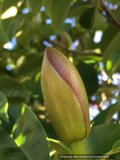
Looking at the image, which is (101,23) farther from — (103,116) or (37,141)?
(37,141)

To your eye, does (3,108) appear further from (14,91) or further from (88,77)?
(88,77)

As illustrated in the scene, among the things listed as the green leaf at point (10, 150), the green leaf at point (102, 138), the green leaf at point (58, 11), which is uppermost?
the green leaf at point (58, 11)

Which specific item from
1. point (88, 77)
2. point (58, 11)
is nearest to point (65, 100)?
point (58, 11)

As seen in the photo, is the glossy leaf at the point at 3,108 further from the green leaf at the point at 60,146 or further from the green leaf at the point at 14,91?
the green leaf at the point at 14,91

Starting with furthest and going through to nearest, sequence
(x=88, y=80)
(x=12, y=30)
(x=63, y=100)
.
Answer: (x=88, y=80)
(x=12, y=30)
(x=63, y=100)

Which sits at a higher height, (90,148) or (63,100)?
(63,100)

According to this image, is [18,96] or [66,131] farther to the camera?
[18,96]

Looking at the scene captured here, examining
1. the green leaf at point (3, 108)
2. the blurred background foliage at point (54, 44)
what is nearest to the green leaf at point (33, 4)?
the blurred background foliage at point (54, 44)

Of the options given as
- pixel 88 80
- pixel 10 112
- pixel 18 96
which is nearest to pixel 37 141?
pixel 10 112
